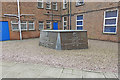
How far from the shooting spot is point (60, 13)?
14.0 meters

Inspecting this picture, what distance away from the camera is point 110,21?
341 inches

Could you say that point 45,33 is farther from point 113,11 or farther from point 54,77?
point 113,11

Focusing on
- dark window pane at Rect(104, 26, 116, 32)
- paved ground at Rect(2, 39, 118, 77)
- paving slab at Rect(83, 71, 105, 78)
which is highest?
dark window pane at Rect(104, 26, 116, 32)

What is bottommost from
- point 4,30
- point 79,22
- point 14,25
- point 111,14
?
point 4,30

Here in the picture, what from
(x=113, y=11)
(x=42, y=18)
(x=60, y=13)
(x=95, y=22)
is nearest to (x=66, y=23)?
(x=60, y=13)

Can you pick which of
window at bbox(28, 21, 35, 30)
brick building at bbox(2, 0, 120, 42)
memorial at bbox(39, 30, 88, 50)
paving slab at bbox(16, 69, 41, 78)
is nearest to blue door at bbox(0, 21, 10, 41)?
brick building at bbox(2, 0, 120, 42)

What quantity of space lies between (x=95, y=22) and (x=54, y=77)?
877cm

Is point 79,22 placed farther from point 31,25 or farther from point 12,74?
point 12,74

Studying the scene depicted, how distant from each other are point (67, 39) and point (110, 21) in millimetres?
5456

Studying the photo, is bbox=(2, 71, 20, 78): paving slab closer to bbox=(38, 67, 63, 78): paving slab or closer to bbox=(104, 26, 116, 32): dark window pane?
bbox=(38, 67, 63, 78): paving slab

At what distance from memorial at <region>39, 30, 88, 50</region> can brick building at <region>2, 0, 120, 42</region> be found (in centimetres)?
426

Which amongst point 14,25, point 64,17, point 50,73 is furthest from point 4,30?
point 50,73

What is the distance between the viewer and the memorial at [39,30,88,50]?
562cm

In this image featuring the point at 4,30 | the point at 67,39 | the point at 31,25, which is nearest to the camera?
the point at 67,39
